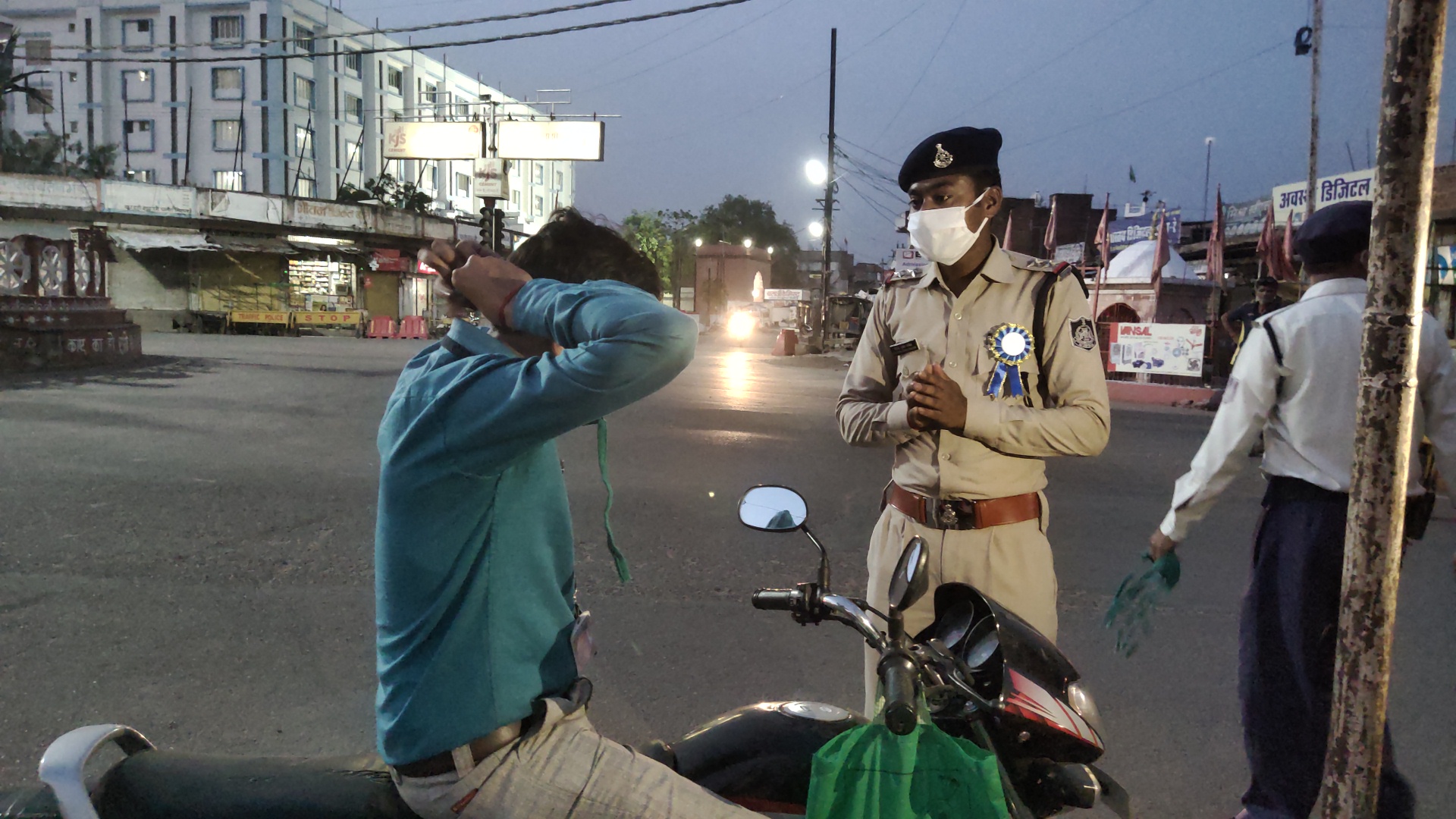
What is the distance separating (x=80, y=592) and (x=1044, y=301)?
4.99 metres

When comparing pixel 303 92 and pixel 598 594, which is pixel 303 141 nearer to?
pixel 303 92

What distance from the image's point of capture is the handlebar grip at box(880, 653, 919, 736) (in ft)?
4.28

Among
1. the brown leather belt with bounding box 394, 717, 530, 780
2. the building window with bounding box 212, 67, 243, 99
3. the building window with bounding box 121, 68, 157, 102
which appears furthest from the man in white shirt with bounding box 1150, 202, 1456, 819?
the building window with bounding box 121, 68, 157, 102

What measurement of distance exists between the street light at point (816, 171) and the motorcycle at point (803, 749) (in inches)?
1178

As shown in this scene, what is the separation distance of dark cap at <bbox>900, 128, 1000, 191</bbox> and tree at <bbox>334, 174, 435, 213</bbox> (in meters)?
44.7

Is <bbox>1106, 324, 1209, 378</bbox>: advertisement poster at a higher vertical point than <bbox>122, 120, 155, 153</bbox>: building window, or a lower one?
lower

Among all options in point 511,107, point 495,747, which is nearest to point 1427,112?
point 495,747

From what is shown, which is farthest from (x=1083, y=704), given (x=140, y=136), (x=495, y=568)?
(x=140, y=136)

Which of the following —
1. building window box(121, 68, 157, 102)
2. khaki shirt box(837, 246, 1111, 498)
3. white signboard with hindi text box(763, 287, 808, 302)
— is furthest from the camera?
white signboard with hindi text box(763, 287, 808, 302)

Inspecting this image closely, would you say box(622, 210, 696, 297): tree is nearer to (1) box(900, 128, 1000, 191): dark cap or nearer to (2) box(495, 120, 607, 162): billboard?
(2) box(495, 120, 607, 162): billboard

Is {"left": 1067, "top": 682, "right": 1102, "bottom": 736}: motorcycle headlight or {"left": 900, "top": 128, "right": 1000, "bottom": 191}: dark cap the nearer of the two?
{"left": 1067, "top": 682, "right": 1102, "bottom": 736}: motorcycle headlight

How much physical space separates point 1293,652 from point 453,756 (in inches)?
87.0

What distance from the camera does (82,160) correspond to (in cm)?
5106

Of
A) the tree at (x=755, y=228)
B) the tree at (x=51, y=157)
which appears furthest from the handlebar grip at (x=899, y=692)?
the tree at (x=755, y=228)
